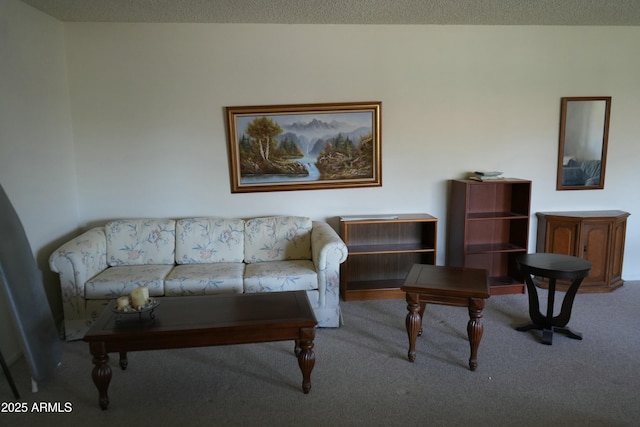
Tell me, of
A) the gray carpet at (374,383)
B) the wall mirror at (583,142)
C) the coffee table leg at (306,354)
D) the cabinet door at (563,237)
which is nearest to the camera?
the gray carpet at (374,383)

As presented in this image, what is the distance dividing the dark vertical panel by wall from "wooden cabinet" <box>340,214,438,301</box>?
7.47 ft

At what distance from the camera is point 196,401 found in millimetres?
2436

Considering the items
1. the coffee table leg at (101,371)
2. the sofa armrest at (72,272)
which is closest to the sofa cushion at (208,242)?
the sofa armrest at (72,272)

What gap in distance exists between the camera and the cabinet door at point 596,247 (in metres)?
3.98

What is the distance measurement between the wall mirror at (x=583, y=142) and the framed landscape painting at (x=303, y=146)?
1839 mm

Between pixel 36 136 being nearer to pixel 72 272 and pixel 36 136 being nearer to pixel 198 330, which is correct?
pixel 72 272

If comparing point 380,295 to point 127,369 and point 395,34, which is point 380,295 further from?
point 395,34

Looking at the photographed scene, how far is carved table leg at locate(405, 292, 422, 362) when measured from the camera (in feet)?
9.03

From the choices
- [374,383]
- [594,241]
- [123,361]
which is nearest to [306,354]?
[374,383]

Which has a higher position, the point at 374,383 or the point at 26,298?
the point at 26,298

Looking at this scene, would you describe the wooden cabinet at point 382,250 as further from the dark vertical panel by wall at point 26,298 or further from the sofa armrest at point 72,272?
the dark vertical panel by wall at point 26,298

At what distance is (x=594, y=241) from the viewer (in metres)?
4.00

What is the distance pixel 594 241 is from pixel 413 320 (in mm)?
2331

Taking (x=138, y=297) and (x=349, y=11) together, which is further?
(x=349, y=11)
